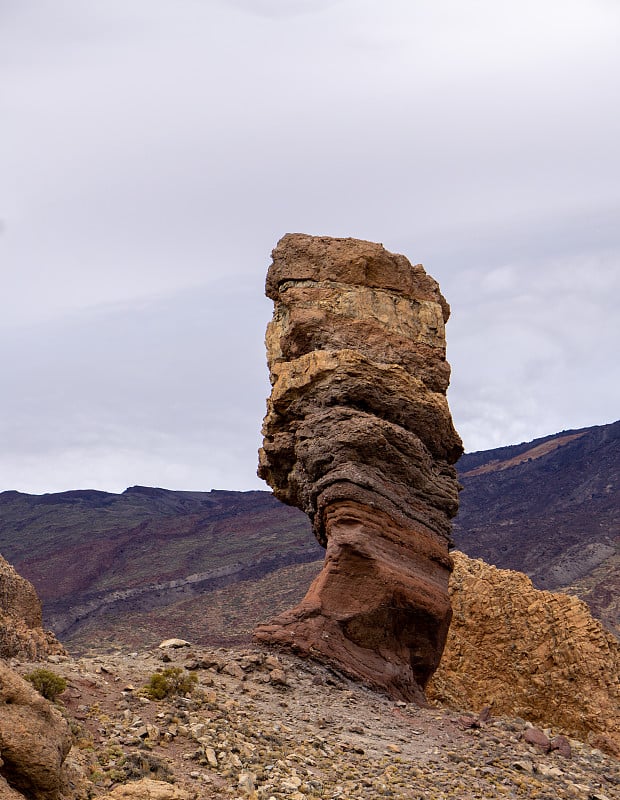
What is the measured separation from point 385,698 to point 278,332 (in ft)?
25.1

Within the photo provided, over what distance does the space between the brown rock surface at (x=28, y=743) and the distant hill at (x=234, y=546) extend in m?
38.7

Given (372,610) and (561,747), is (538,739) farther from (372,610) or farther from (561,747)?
(372,610)

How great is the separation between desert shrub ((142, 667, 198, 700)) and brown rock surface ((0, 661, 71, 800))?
375 cm

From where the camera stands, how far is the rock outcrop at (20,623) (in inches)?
468

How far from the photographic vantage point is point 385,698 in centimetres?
1421

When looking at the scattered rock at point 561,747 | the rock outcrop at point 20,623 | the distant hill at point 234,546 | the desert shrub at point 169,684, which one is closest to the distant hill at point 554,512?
the distant hill at point 234,546

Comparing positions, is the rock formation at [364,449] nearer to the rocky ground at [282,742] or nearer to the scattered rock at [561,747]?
the rocky ground at [282,742]

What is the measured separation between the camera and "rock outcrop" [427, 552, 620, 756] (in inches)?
812

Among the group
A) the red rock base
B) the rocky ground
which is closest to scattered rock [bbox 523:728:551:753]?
the rocky ground

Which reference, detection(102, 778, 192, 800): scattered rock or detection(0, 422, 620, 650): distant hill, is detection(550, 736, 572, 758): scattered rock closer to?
detection(102, 778, 192, 800): scattered rock

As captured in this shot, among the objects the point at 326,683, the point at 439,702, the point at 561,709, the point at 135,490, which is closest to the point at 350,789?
the point at 326,683

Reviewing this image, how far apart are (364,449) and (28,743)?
33.6 ft

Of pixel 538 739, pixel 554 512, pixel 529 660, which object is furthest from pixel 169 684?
pixel 554 512

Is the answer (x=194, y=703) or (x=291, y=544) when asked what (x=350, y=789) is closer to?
(x=194, y=703)
